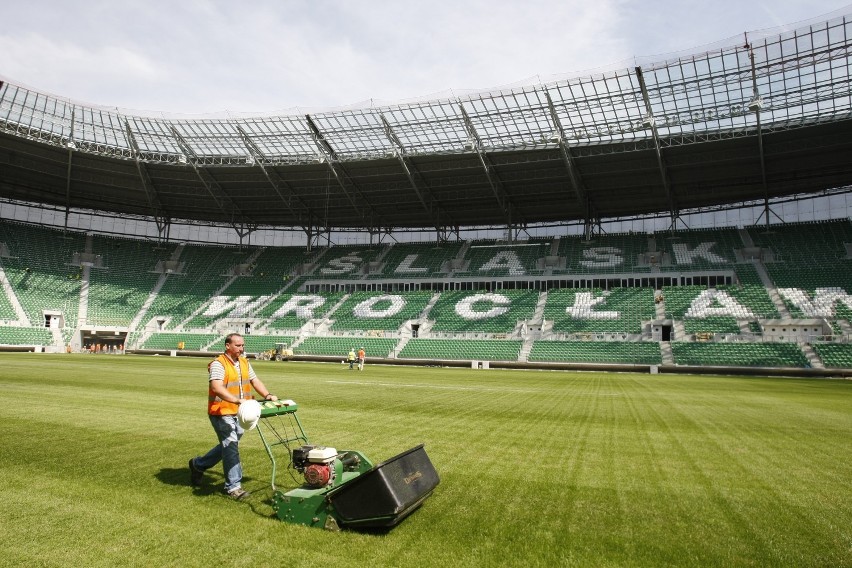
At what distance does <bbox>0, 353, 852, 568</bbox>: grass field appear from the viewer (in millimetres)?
4355

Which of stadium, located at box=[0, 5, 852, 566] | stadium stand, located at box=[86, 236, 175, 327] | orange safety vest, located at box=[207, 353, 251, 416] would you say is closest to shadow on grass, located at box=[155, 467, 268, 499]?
orange safety vest, located at box=[207, 353, 251, 416]

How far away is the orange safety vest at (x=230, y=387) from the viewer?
5.91 meters

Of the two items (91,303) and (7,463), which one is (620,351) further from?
(91,303)

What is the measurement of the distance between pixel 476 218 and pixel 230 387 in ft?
184

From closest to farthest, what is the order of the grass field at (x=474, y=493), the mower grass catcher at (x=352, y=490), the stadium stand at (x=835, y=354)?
the grass field at (x=474, y=493)
the mower grass catcher at (x=352, y=490)
the stadium stand at (x=835, y=354)

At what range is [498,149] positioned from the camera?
1748 inches

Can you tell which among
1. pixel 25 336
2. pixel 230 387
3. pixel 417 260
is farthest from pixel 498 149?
pixel 25 336

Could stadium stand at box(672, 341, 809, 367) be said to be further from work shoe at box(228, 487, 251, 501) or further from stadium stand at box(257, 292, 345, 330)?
work shoe at box(228, 487, 251, 501)

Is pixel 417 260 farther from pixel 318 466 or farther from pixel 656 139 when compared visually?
pixel 318 466

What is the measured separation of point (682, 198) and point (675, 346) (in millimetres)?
19123

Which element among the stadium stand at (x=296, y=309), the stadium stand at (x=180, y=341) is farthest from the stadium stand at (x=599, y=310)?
the stadium stand at (x=180, y=341)

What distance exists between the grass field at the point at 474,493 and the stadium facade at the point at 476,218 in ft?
102

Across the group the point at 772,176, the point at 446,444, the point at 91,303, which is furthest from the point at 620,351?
the point at 91,303

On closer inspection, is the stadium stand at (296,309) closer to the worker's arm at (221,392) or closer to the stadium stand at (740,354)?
the stadium stand at (740,354)
